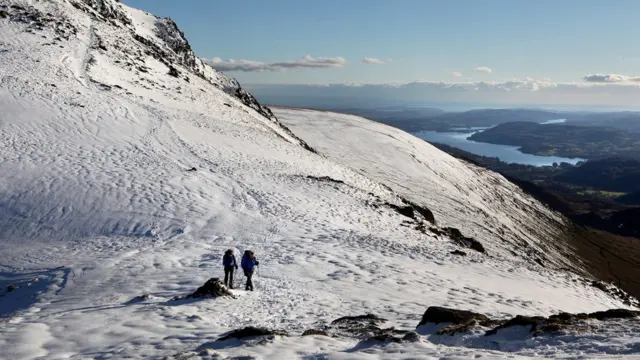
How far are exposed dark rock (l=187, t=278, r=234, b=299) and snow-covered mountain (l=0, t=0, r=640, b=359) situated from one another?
38 cm

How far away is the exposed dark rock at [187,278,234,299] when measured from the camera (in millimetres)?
12963

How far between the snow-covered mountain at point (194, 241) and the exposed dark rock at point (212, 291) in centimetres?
38

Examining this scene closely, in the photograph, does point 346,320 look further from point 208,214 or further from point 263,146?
point 263,146

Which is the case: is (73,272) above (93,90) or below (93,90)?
below

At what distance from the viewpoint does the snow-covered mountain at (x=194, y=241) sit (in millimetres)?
9695

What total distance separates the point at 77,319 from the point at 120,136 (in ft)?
76.0

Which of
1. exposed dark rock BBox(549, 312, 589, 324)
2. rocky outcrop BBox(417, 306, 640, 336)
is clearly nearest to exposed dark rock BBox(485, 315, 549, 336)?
rocky outcrop BBox(417, 306, 640, 336)

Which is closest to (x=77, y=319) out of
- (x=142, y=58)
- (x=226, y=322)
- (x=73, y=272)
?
(x=226, y=322)

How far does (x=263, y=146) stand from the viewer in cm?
4009

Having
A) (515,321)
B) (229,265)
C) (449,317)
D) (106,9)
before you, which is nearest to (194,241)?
(229,265)

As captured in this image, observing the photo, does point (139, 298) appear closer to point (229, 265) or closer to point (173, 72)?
point (229, 265)

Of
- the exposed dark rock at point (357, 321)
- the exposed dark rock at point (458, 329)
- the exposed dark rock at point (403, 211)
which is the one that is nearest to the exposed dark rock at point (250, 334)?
the exposed dark rock at point (357, 321)

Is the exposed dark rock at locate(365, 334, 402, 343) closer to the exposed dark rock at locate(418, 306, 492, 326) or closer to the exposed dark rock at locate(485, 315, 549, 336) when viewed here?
the exposed dark rock at locate(485, 315, 549, 336)

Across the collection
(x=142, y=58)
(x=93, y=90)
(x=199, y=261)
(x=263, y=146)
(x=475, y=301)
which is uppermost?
(x=142, y=58)
